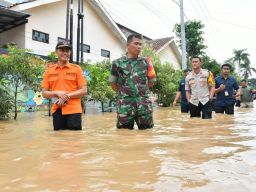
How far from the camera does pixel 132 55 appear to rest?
17.5 ft

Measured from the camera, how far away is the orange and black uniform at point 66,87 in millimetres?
5262

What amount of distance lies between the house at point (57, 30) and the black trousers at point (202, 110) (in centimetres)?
1196

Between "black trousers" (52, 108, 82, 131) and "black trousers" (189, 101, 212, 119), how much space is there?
3014 mm

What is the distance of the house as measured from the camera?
720 inches

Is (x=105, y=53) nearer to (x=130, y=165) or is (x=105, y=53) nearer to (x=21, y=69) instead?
(x=21, y=69)

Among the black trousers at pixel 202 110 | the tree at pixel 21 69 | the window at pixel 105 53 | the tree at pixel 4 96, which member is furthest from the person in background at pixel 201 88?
the window at pixel 105 53

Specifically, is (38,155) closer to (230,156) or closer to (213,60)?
(230,156)

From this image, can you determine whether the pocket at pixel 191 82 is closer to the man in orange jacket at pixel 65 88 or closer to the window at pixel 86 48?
the man in orange jacket at pixel 65 88

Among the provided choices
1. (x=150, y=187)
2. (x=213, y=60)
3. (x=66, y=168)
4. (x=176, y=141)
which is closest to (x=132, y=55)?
(x=176, y=141)

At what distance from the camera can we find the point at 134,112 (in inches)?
211

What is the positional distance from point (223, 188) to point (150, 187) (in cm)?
43

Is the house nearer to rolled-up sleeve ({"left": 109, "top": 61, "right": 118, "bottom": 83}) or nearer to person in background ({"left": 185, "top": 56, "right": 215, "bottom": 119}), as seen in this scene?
person in background ({"left": 185, "top": 56, "right": 215, "bottom": 119})

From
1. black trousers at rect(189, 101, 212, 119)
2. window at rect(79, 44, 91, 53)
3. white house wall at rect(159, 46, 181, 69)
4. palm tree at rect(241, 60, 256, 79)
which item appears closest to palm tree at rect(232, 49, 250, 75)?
palm tree at rect(241, 60, 256, 79)

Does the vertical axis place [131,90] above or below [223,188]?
above
